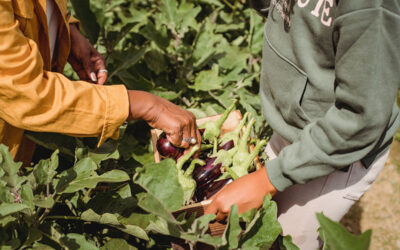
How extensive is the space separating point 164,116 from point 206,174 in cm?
31

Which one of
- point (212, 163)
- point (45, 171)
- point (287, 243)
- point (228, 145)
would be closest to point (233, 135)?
point (228, 145)

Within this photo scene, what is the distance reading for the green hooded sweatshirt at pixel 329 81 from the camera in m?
0.94

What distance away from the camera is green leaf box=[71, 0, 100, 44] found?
215 centimetres

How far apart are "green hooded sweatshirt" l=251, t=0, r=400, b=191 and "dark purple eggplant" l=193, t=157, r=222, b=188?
0.30 meters

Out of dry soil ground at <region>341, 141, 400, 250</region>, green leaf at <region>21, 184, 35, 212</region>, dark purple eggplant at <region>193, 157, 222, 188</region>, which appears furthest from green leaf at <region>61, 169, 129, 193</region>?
dry soil ground at <region>341, 141, 400, 250</region>

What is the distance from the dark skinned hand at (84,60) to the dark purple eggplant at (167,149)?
0.49 meters

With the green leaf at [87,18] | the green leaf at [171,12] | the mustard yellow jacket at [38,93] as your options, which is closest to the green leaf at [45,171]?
the mustard yellow jacket at [38,93]

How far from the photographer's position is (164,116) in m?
1.44

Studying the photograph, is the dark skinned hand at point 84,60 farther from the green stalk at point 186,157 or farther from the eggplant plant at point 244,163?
the eggplant plant at point 244,163

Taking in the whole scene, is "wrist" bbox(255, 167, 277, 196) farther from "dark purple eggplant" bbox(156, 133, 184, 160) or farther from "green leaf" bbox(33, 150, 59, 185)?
"green leaf" bbox(33, 150, 59, 185)

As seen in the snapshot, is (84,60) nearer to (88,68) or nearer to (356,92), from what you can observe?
(88,68)

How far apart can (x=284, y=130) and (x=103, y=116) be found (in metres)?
0.68

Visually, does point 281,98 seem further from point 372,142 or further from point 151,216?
point 151,216

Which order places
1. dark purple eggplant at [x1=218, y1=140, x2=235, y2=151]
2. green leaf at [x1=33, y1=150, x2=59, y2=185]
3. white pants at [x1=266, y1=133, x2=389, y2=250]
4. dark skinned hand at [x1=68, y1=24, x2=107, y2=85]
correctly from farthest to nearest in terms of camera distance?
dark skinned hand at [x1=68, y1=24, x2=107, y2=85]
dark purple eggplant at [x1=218, y1=140, x2=235, y2=151]
white pants at [x1=266, y1=133, x2=389, y2=250]
green leaf at [x1=33, y1=150, x2=59, y2=185]
